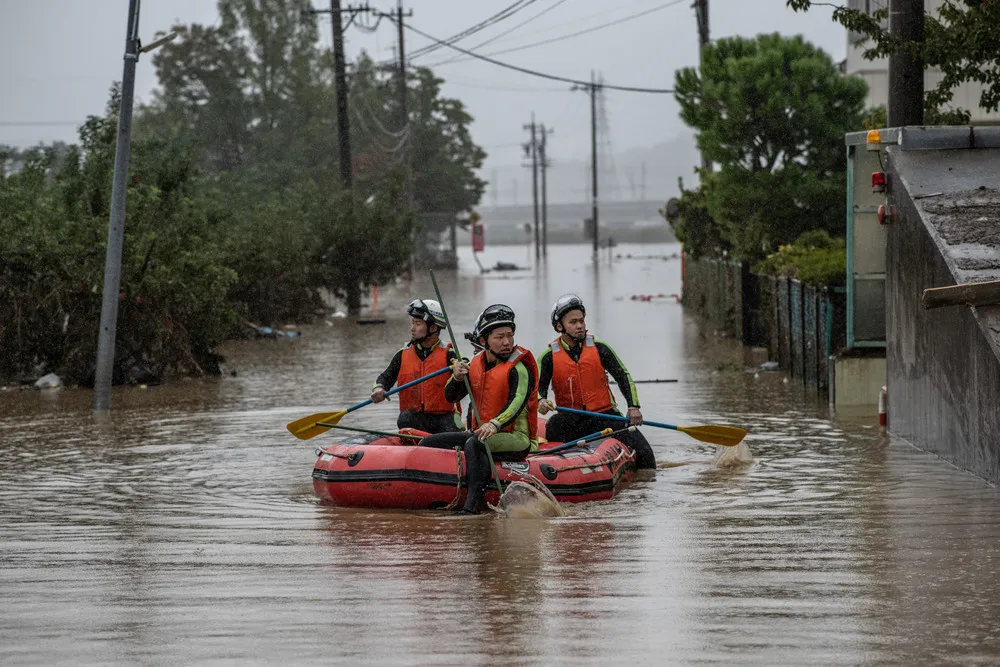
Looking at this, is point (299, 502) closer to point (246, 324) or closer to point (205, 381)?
point (205, 381)

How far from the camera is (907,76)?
659 inches

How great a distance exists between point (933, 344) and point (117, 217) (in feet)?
31.8

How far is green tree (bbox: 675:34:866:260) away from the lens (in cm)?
2797

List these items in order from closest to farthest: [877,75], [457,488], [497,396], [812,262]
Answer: [457,488], [497,396], [812,262], [877,75]

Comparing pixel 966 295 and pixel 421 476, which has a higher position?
pixel 966 295

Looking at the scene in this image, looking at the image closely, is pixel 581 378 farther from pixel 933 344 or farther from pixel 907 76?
pixel 907 76

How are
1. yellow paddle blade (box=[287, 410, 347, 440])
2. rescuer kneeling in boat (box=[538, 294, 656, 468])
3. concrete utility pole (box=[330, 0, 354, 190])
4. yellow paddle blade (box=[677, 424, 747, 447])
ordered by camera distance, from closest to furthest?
rescuer kneeling in boat (box=[538, 294, 656, 468]) < yellow paddle blade (box=[677, 424, 747, 447]) < yellow paddle blade (box=[287, 410, 347, 440]) < concrete utility pole (box=[330, 0, 354, 190])

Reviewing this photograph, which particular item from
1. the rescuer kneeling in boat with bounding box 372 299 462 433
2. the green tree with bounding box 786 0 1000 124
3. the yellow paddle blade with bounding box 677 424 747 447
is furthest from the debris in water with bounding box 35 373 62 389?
the yellow paddle blade with bounding box 677 424 747 447

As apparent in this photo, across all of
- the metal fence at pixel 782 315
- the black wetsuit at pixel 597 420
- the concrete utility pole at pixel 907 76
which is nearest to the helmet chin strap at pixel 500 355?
the black wetsuit at pixel 597 420

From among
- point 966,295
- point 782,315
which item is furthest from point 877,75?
point 966,295

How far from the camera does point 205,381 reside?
22.4 m

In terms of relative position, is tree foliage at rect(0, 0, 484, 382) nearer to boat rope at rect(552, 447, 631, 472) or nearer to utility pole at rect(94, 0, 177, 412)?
utility pole at rect(94, 0, 177, 412)

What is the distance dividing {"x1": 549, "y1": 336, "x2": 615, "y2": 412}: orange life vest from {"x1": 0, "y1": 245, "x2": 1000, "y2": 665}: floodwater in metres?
0.86

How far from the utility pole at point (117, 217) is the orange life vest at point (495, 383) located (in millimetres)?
7956
